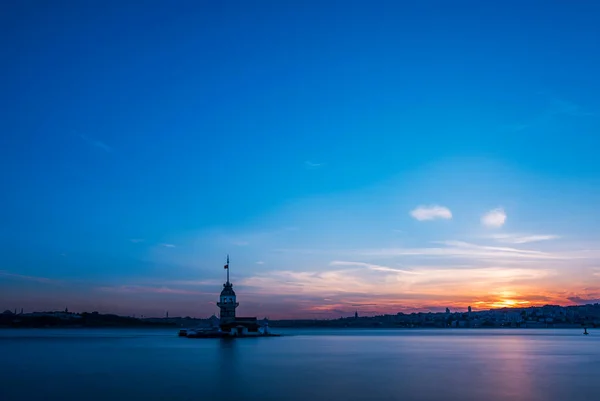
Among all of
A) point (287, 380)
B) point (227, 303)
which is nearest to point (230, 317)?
point (227, 303)

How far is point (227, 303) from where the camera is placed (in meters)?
102

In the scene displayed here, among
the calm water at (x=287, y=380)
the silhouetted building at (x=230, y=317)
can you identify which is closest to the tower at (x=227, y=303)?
the silhouetted building at (x=230, y=317)

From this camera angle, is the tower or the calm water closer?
the calm water

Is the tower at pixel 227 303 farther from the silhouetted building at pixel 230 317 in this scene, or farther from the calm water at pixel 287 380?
the calm water at pixel 287 380

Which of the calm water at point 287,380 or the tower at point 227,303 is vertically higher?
the tower at point 227,303

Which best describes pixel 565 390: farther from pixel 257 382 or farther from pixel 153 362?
pixel 153 362

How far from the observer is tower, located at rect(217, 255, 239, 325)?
100688mm

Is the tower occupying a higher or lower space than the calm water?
higher

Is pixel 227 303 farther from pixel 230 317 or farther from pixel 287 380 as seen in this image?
pixel 287 380

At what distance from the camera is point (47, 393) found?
3388cm

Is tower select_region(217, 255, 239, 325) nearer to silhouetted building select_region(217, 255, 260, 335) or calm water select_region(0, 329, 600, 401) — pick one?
silhouetted building select_region(217, 255, 260, 335)

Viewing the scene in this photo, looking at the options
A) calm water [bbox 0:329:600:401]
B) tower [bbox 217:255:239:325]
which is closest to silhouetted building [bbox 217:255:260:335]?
tower [bbox 217:255:239:325]

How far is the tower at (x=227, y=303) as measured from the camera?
100688mm

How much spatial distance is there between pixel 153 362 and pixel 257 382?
2006 cm
